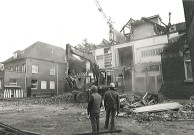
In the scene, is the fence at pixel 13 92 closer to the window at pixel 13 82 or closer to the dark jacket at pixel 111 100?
the window at pixel 13 82

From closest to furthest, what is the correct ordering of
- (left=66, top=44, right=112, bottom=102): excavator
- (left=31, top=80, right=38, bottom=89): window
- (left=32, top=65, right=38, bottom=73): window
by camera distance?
(left=66, top=44, right=112, bottom=102): excavator, (left=31, top=80, right=38, bottom=89): window, (left=32, top=65, right=38, bottom=73): window

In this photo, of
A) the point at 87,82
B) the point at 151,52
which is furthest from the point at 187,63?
the point at 87,82

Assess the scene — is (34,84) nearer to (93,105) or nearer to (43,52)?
(43,52)

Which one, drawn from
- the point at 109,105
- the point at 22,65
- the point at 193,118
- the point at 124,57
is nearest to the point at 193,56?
the point at 193,118

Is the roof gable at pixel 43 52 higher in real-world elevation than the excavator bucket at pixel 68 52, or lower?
higher

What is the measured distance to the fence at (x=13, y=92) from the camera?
27206 millimetres

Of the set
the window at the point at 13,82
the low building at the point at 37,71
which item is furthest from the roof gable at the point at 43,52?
the window at the point at 13,82

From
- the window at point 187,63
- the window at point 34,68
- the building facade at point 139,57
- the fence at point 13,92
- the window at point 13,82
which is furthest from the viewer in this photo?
the window at point 34,68

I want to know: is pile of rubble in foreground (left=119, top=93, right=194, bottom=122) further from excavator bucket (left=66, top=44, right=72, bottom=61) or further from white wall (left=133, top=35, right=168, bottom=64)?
white wall (left=133, top=35, right=168, bottom=64)

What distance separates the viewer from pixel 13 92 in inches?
1115

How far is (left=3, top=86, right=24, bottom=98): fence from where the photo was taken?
27.2 meters

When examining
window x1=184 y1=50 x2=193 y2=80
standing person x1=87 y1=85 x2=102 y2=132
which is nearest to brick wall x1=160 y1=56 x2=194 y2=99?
window x1=184 y1=50 x2=193 y2=80

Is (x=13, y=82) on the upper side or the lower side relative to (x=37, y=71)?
lower

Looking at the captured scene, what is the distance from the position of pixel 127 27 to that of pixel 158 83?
12.5 meters
